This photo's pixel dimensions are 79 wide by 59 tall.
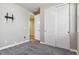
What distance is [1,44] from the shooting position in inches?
155

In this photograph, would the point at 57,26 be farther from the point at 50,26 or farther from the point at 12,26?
the point at 12,26

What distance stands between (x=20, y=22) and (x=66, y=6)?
2.88 m

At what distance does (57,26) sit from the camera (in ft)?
15.3

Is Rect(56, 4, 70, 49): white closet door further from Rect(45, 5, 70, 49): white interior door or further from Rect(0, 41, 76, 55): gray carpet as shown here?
Rect(0, 41, 76, 55): gray carpet

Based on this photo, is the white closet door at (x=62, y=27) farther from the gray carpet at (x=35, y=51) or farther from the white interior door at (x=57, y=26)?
the gray carpet at (x=35, y=51)

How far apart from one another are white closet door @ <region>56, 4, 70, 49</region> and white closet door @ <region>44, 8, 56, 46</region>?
1.00 ft

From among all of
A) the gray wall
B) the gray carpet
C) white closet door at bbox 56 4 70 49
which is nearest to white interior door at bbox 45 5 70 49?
white closet door at bbox 56 4 70 49

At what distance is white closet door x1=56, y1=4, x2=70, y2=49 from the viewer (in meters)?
Answer: 4.07

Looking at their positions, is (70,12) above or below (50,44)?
above

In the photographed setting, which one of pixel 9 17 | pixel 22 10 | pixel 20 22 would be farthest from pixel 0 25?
pixel 22 10

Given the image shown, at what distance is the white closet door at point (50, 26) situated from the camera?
490 centimetres

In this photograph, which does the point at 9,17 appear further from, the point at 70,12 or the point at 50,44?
the point at 70,12

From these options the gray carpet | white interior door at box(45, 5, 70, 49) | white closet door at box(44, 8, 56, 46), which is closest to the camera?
the gray carpet

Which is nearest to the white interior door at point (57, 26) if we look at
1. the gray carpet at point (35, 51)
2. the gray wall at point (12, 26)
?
the gray carpet at point (35, 51)
